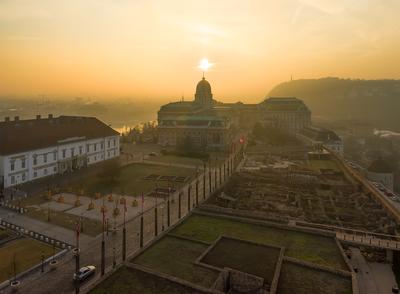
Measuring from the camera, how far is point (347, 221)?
33.8 meters

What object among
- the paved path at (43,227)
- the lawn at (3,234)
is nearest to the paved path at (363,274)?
the paved path at (43,227)

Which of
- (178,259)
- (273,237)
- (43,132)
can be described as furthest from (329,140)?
(178,259)

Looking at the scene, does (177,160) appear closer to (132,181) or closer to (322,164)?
(132,181)

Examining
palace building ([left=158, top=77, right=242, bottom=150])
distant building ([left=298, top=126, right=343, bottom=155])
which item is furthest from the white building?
distant building ([left=298, top=126, right=343, bottom=155])

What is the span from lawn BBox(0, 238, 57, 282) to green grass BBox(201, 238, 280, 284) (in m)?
13.4

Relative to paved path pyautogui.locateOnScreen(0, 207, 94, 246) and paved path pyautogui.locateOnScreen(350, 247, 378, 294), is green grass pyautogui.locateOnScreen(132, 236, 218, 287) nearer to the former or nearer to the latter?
paved path pyautogui.locateOnScreen(0, 207, 94, 246)

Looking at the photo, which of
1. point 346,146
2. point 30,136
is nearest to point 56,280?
point 30,136

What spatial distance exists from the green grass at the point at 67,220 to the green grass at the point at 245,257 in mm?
12931

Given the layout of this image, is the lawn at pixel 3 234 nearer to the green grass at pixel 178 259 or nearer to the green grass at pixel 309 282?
the green grass at pixel 178 259

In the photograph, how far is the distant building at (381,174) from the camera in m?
57.2

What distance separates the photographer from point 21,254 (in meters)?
26.0

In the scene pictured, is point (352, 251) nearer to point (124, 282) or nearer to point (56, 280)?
point (124, 282)

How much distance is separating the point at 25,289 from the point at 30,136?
33358 millimetres

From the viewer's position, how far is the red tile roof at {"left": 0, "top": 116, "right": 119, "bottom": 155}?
4591 cm
